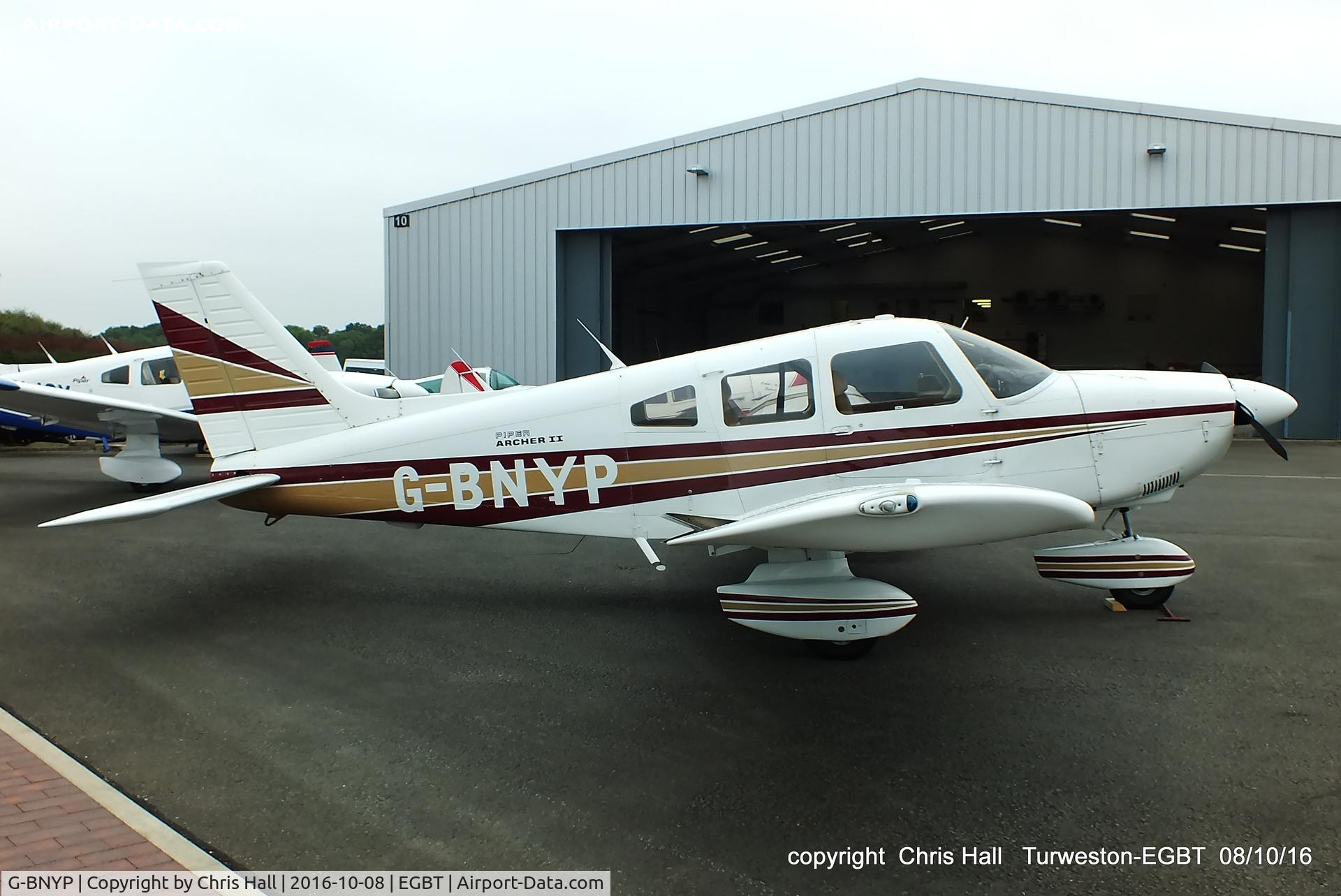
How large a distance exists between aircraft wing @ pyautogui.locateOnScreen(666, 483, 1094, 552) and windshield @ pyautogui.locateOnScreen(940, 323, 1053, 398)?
118 cm

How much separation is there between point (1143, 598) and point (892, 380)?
99.6 inches

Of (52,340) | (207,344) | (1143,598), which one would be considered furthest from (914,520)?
(52,340)

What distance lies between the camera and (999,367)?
5.32 metres

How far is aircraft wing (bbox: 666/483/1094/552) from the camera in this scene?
4102 millimetres

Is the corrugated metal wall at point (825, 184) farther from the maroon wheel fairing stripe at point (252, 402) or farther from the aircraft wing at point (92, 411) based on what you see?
the maroon wheel fairing stripe at point (252, 402)

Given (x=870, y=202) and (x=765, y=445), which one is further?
(x=870, y=202)

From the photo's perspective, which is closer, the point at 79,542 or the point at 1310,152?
the point at 79,542

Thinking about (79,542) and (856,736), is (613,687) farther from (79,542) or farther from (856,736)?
(79,542)

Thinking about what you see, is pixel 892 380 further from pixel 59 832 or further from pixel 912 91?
pixel 912 91

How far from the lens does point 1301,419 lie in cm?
1820

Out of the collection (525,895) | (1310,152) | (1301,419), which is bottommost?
(525,895)

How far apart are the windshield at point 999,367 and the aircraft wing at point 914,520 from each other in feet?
3.87

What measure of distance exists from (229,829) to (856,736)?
2.70 metres

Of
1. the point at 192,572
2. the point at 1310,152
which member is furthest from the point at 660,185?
the point at 192,572
